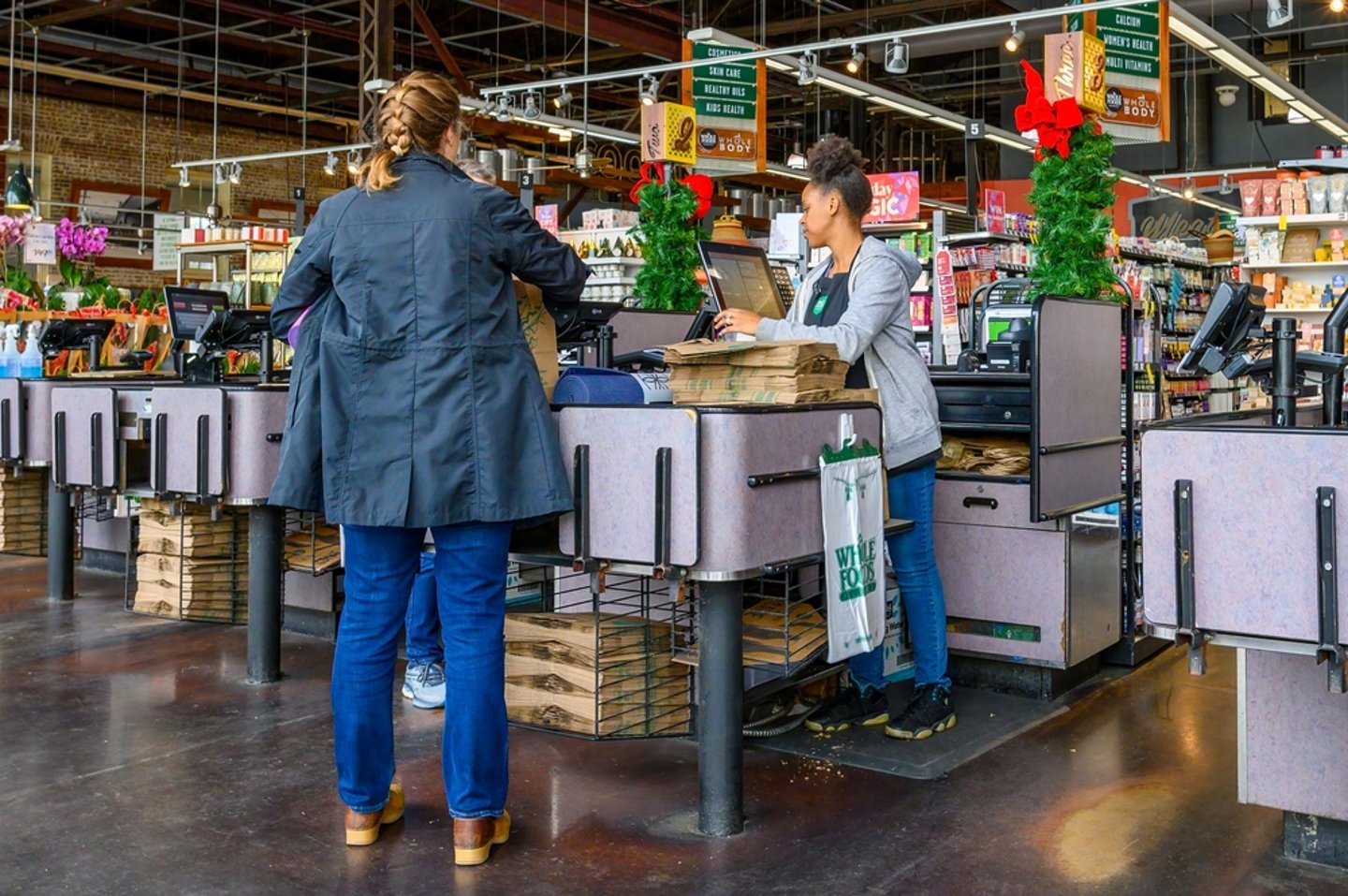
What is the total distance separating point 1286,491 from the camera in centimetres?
233

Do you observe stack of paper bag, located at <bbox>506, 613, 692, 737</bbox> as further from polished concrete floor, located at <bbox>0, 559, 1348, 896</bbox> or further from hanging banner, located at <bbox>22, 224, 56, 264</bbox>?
hanging banner, located at <bbox>22, 224, 56, 264</bbox>

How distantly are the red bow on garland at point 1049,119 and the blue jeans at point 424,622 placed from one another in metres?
3.50

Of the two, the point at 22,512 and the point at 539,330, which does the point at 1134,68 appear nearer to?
the point at 539,330

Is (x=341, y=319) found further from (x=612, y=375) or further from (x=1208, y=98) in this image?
(x=1208, y=98)

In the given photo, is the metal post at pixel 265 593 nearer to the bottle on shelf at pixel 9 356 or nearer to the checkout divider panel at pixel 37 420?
the checkout divider panel at pixel 37 420

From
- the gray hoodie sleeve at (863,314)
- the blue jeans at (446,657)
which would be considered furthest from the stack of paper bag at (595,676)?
the gray hoodie sleeve at (863,314)

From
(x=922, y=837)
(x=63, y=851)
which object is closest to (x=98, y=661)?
(x=63, y=851)

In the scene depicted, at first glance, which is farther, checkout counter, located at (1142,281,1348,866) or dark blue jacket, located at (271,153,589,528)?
dark blue jacket, located at (271,153,589,528)

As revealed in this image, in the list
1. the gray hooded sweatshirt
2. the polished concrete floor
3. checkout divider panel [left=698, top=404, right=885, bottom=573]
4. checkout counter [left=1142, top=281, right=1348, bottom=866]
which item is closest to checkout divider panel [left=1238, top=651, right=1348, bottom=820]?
checkout counter [left=1142, top=281, right=1348, bottom=866]

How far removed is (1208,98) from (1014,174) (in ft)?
9.57

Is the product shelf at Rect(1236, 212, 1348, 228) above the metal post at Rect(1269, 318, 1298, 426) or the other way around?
above

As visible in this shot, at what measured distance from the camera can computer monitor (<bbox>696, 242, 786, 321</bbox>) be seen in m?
3.50

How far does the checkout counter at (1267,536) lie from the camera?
229 cm

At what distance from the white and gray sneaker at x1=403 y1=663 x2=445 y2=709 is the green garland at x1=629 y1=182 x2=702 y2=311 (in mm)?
4569
